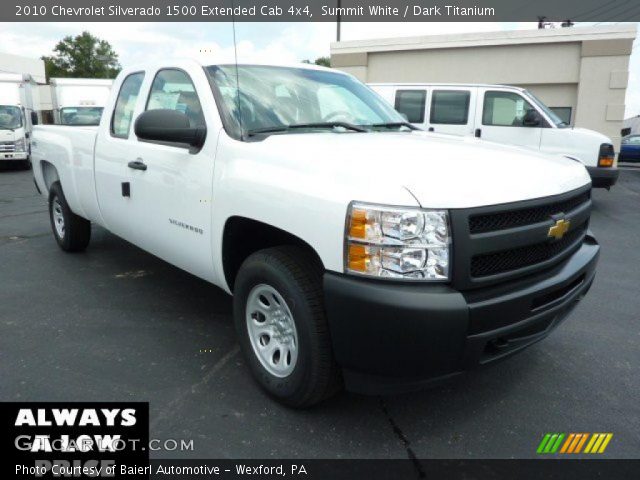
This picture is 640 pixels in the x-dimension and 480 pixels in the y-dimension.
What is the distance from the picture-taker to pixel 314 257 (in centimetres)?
270

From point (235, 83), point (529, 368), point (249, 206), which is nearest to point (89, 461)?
point (249, 206)

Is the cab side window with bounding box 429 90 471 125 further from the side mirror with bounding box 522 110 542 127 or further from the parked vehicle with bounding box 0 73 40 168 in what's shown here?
the parked vehicle with bounding box 0 73 40 168

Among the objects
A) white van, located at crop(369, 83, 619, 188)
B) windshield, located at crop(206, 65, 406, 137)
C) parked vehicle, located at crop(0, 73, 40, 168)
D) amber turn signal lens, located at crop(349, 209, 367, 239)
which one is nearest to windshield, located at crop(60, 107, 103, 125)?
parked vehicle, located at crop(0, 73, 40, 168)

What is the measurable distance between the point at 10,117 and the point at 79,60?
2087 inches

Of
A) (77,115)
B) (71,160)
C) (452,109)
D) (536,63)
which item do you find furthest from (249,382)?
(77,115)

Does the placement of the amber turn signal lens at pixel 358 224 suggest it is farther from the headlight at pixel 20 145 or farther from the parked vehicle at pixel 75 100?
the parked vehicle at pixel 75 100

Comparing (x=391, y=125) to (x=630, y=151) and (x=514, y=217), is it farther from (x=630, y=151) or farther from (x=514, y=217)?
(x=630, y=151)

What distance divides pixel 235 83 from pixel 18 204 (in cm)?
833

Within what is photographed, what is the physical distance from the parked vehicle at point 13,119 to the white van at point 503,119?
11787mm

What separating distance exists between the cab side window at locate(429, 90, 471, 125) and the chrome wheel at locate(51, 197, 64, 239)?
6.80m

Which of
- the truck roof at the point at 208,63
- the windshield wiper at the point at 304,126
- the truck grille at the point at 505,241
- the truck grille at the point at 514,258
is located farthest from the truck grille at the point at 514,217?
the truck roof at the point at 208,63

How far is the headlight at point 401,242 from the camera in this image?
7.28 feet

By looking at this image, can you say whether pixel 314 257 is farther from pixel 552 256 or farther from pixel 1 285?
pixel 1 285

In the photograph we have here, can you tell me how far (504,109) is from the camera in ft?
31.0
